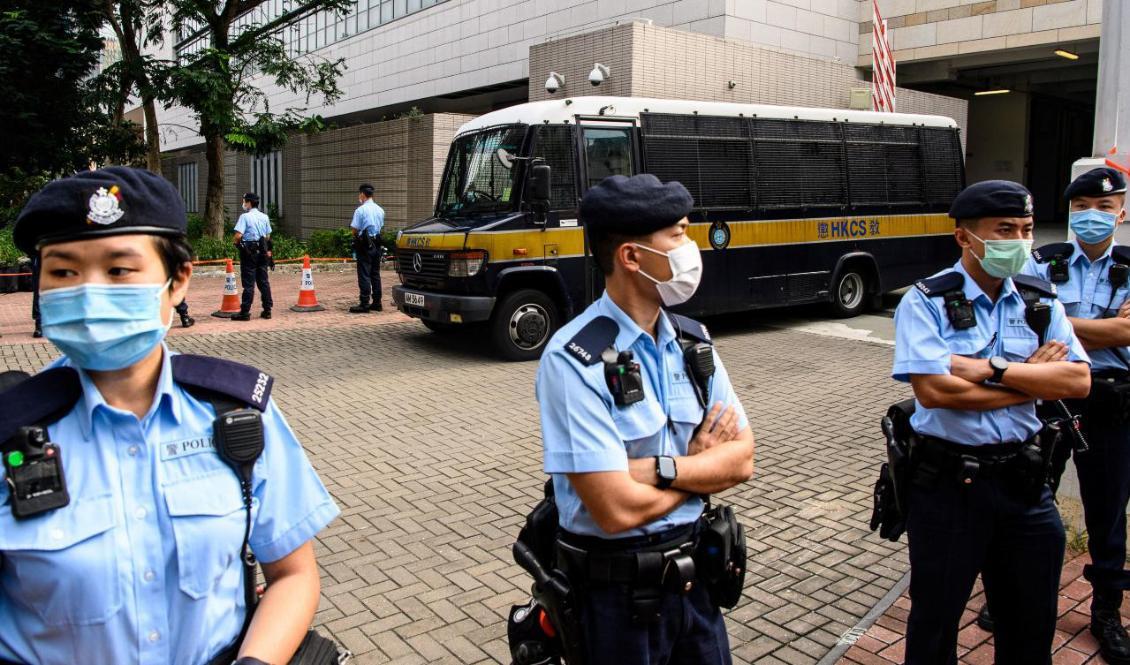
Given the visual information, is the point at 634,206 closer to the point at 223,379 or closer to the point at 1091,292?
the point at 223,379

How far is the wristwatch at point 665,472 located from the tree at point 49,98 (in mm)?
23148

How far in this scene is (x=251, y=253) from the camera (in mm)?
13109

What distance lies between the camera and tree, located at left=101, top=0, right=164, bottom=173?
20375 millimetres

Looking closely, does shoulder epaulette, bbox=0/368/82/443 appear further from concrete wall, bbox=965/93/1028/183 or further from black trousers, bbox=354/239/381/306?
concrete wall, bbox=965/93/1028/183

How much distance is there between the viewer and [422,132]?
65.1 feet

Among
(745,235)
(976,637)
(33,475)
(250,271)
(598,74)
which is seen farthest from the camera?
(598,74)

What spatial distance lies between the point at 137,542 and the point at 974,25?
64.9 feet

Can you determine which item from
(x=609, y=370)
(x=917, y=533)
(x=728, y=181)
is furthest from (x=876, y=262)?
(x=609, y=370)

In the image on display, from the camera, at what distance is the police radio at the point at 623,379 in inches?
94.8

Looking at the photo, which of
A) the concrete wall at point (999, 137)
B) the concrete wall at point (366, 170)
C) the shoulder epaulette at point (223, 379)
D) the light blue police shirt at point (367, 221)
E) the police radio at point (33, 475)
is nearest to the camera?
the police radio at point (33, 475)

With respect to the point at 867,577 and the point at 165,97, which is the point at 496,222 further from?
the point at 165,97

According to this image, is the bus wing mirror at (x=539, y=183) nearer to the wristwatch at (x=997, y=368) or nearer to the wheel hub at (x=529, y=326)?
the wheel hub at (x=529, y=326)

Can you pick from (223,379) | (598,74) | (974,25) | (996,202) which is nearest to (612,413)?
(223,379)

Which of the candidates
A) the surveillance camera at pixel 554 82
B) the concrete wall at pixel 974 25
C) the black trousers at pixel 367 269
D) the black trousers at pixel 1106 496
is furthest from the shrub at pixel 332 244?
the black trousers at pixel 1106 496
